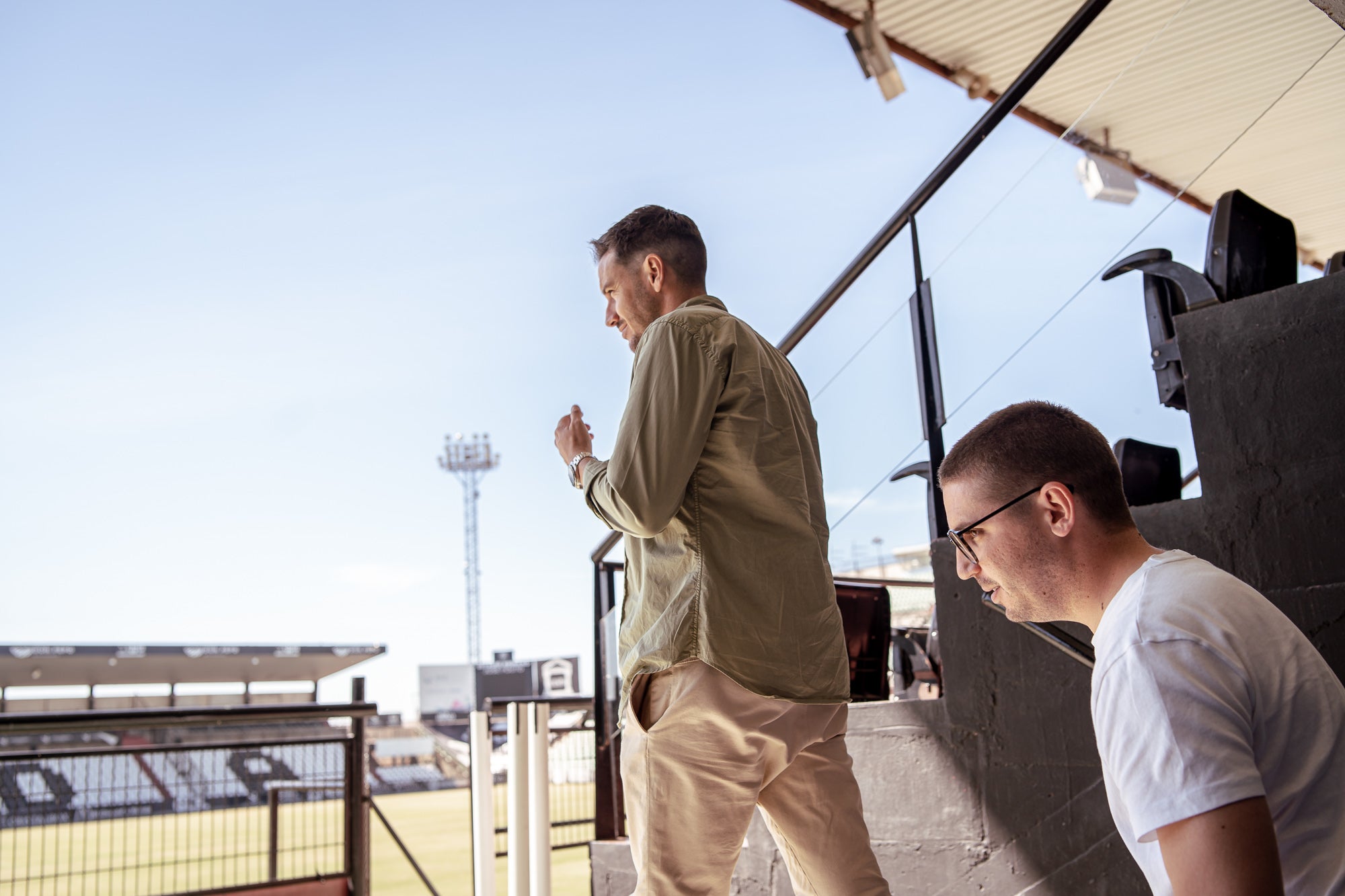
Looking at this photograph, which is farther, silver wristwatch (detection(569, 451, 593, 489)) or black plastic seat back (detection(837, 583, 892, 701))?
black plastic seat back (detection(837, 583, 892, 701))

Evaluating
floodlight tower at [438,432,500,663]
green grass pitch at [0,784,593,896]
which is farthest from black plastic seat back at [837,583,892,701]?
A: floodlight tower at [438,432,500,663]

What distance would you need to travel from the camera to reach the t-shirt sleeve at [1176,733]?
2.36 ft

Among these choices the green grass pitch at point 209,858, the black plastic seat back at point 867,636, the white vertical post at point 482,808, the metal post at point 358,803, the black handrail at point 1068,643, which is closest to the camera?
the black handrail at point 1068,643

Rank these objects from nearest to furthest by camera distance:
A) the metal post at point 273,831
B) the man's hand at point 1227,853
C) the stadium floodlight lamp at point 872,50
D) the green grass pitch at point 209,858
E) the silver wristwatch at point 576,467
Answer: the man's hand at point 1227,853 → the silver wristwatch at point 576,467 → the metal post at point 273,831 → the green grass pitch at point 209,858 → the stadium floodlight lamp at point 872,50

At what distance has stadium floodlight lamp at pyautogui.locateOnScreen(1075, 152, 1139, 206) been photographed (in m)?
2.60

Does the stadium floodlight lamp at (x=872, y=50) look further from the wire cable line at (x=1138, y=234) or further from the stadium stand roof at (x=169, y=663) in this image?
the stadium stand roof at (x=169, y=663)

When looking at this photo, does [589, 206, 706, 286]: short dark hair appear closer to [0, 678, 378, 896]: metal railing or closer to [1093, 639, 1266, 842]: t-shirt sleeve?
[1093, 639, 1266, 842]: t-shirt sleeve

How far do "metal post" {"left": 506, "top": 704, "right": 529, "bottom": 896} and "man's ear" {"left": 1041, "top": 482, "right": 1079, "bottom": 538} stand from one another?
2737 millimetres

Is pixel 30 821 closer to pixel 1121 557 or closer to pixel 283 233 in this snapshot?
→ pixel 1121 557

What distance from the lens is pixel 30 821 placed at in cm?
383

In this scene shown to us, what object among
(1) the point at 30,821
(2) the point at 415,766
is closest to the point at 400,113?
(2) the point at 415,766

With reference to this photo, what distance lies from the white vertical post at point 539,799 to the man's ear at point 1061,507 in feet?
9.03

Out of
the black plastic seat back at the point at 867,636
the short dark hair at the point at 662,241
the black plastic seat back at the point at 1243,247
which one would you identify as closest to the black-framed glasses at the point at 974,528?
the short dark hair at the point at 662,241

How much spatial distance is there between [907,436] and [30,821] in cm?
363
